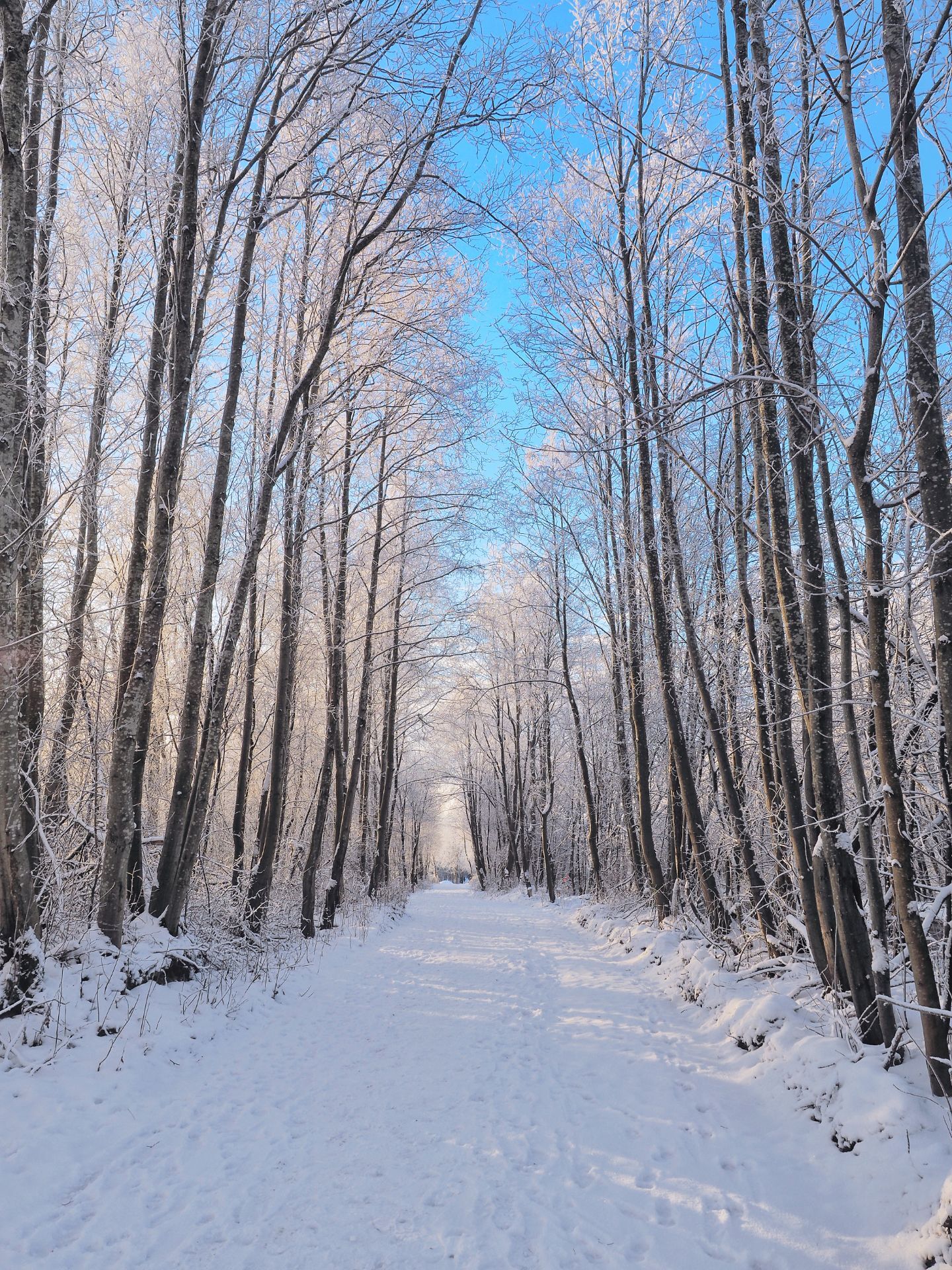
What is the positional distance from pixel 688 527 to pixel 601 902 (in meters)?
8.92

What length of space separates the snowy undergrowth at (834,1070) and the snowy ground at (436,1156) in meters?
0.03

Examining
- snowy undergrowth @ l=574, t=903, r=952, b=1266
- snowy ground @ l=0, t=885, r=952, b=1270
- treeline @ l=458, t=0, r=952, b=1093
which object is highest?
treeline @ l=458, t=0, r=952, b=1093

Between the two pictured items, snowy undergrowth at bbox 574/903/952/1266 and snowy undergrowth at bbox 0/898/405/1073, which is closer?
snowy undergrowth at bbox 574/903/952/1266

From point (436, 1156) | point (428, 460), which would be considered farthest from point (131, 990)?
point (428, 460)

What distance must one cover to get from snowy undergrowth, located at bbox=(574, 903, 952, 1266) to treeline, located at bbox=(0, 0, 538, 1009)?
5.10m

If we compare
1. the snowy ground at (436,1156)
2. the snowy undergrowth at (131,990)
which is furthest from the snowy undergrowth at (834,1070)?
the snowy undergrowth at (131,990)

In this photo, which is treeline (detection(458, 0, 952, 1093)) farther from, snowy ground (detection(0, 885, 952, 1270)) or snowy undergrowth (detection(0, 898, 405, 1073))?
snowy undergrowth (detection(0, 898, 405, 1073))

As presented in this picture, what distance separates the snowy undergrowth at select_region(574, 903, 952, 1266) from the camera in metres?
2.87

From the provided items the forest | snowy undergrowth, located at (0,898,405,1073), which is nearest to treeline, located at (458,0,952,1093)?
the forest

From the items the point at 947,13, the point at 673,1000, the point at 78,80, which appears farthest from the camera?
the point at 673,1000

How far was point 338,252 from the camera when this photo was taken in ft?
32.2

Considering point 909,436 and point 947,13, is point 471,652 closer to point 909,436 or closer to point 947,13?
point 909,436

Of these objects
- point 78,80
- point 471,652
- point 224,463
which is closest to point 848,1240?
point 224,463

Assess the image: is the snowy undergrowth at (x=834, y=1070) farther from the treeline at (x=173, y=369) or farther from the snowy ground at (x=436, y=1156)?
the treeline at (x=173, y=369)
